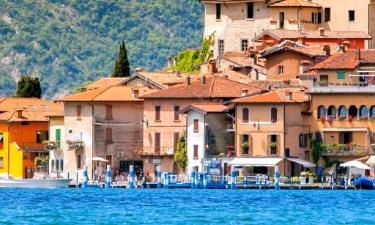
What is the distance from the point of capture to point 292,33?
18825 centimetres

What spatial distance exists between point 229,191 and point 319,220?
33.8 metres

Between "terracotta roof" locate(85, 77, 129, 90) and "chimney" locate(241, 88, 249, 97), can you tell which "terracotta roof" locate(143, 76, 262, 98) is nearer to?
"chimney" locate(241, 88, 249, 97)

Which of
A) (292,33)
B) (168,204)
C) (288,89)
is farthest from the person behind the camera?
(292,33)

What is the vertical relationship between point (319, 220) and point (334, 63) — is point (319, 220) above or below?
below

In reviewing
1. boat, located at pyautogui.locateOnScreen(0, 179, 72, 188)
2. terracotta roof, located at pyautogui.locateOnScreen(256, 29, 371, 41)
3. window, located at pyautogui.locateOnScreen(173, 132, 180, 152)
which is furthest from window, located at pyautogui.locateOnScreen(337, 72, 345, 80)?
boat, located at pyautogui.locateOnScreen(0, 179, 72, 188)

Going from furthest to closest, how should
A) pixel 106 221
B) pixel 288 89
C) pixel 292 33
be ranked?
1. pixel 292 33
2. pixel 288 89
3. pixel 106 221

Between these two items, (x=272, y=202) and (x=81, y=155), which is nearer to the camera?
(x=272, y=202)

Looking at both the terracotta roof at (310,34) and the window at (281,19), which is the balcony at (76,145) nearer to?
the terracotta roof at (310,34)

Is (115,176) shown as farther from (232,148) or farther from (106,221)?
(106,221)

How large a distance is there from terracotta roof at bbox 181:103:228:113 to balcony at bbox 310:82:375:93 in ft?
19.9

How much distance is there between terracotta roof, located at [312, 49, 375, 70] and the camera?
171500 millimetres

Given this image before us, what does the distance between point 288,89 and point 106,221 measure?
159 feet

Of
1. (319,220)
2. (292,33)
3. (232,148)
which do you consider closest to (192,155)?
(232,148)

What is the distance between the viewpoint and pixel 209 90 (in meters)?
174
